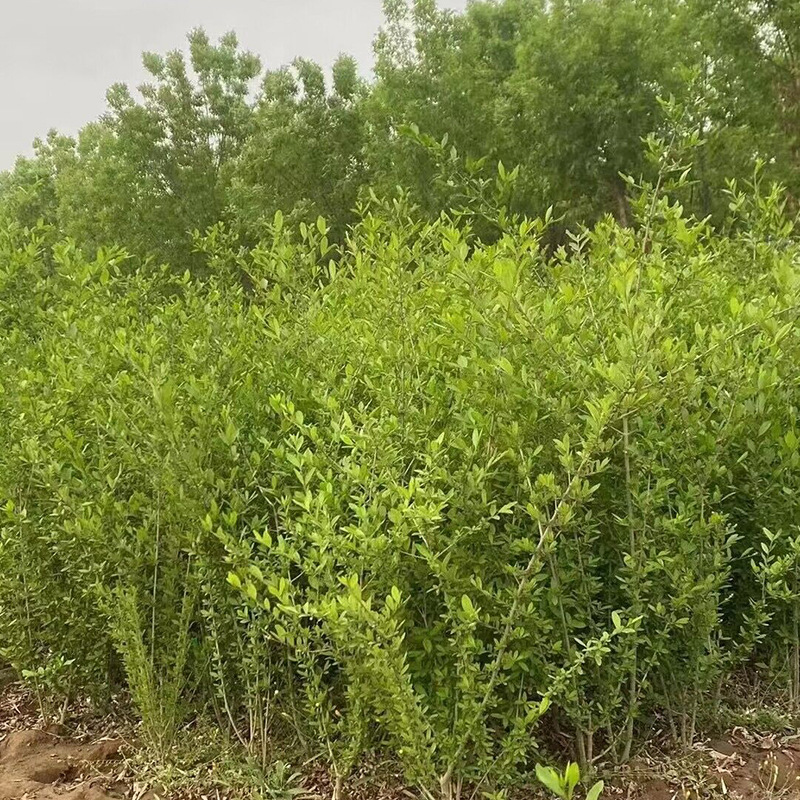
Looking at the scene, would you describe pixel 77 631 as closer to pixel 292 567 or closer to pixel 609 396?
pixel 292 567

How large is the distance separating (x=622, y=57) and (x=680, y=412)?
17.5 m

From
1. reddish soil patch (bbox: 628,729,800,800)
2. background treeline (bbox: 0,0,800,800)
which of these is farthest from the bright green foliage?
reddish soil patch (bbox: 628,729,800,800)

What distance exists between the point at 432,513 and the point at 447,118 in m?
18.1

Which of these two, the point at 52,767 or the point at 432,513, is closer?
the point at 432,513

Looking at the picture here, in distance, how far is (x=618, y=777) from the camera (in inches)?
94.7

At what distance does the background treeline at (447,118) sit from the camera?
634 inches

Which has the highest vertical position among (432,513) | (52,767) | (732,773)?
(432,513)

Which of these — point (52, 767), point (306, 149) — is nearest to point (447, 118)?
point (306, 149)

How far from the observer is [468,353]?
8.55 feet

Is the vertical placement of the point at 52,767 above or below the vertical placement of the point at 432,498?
below

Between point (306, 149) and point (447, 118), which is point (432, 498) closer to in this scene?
point (447, 118)

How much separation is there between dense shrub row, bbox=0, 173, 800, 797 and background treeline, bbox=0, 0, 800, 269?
11.2m

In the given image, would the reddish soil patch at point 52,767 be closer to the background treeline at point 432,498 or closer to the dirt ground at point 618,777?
the dirt ground at point 618,777

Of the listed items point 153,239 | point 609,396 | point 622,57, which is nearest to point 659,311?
point 609,396
